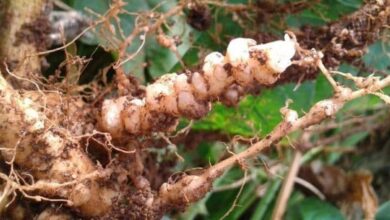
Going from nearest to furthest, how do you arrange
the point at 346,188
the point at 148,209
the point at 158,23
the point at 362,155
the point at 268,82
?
the point at 268,82 → the point at 148,209 → the point at 158,23 → the point at 346,188 → the point at 362,155

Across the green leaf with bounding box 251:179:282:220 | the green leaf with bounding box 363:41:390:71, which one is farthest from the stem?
the green leaf with bounding box 363:41:390:71

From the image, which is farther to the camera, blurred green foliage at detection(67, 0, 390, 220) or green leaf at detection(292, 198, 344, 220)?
green leaf at detection(292, 198, 344, 220)

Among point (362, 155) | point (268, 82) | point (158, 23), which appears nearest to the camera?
point (268, 82)

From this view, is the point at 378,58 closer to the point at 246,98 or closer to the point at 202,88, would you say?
the point at 246,98

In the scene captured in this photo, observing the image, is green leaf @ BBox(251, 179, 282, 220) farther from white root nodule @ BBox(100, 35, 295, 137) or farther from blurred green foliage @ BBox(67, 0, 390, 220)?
white root nodule @ BBox(100, 35, 295, 137)

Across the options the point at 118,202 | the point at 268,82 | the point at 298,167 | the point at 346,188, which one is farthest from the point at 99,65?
the point at 346,188

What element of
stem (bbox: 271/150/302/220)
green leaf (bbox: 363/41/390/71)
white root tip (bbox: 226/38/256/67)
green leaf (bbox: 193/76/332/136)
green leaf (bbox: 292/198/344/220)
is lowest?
green leaf (bbox: 292/198/344/220)

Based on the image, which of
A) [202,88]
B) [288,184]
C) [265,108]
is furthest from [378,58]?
[202,88]

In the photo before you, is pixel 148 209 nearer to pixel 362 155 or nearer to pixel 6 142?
pixel 6 142
